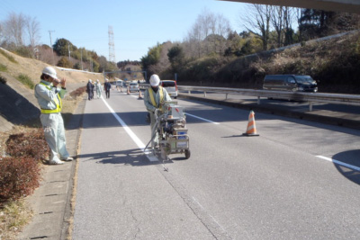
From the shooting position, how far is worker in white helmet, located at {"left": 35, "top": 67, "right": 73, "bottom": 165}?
7047mm

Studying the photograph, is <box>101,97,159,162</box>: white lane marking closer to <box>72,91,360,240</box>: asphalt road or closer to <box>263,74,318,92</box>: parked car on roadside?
<box>72,91,360,240</box>: asphalt road

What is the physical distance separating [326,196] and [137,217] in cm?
296

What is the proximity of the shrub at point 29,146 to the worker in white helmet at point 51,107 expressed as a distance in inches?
7.2

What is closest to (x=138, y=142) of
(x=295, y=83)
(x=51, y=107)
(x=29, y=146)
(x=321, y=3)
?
(x=51, y=107)

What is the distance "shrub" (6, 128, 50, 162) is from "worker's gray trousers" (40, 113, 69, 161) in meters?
0.18

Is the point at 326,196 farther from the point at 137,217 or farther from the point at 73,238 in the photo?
the point at 73,238

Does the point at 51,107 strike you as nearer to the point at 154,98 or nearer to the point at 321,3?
the point at 154,98

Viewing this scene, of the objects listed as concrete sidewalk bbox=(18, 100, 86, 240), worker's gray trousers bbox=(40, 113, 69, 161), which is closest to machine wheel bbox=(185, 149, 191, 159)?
concrete sidewalk bbox=(18, 100, 86, 240)

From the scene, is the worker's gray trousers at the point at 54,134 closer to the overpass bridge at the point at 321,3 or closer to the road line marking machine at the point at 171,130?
the road line marking machine at the point at 171,130

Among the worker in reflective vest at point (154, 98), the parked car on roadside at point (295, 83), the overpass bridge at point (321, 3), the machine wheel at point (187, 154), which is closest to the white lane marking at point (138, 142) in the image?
the machine wheel at point (187, 154)

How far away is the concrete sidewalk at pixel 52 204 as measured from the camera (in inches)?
163

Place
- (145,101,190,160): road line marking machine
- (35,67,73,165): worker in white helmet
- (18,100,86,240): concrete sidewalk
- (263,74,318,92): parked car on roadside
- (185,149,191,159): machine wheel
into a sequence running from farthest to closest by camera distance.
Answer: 1. (263,74,318,92): parked car on roadside
2. (185,149,191,159): machine wheel
3. (145,101,190,160): road line marking machine
4. (35,67,73,165): worker in white helmet
5. (18,100,86,240): concrete sidewalk

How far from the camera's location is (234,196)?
5301 millimetres

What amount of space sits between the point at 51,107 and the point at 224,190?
412cm
